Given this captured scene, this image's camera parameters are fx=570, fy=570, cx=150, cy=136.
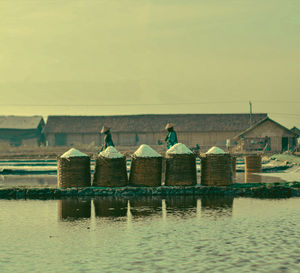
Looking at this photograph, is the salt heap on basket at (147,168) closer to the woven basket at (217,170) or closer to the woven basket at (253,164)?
the woven basket at (217,170)

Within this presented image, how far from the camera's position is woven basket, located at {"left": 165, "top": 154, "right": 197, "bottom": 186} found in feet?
57.0

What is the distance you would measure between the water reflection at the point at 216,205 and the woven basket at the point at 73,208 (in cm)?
288

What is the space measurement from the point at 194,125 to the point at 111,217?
183ft

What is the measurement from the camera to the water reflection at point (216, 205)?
44.0ft

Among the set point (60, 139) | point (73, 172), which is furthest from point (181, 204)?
point (60, 139)

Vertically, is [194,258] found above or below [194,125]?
below

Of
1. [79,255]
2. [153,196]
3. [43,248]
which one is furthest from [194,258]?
[153,196]

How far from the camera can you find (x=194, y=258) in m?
8.87

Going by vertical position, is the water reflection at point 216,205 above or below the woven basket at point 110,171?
below

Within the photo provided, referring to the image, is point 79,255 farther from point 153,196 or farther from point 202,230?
point 153,196

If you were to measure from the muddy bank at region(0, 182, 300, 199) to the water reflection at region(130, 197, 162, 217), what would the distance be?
611mm

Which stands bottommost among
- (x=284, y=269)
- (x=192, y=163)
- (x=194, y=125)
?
(x=284, y=269)

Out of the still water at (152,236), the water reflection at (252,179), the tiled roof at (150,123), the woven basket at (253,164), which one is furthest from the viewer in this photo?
the tiled roof at (150,123)

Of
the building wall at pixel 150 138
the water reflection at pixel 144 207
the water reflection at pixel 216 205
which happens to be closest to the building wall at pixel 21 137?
the building wall at pixel 150 138
